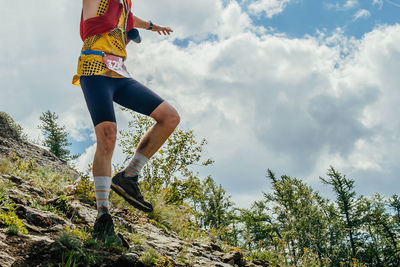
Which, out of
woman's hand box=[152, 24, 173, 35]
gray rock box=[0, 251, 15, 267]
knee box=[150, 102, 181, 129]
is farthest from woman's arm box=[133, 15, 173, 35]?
gray rock box=[0, 251, 15, 267]

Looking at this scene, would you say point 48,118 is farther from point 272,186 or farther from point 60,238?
point 60,238

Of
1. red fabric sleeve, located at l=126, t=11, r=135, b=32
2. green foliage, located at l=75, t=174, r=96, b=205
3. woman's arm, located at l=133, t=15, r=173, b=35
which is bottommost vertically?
green foliage, located at l=75, t=174, r=96, b=205

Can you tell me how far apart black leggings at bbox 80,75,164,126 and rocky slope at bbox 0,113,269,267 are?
3.31 ft

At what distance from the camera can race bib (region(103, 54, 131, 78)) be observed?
2.87 metres

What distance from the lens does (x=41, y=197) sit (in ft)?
13.2

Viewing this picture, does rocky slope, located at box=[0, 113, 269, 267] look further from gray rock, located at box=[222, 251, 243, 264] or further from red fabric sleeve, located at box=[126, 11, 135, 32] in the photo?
red fabric sleeve, located at box=[126, 11, 135, 32]

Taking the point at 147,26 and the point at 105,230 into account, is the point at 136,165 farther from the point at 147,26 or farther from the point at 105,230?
the point at 147,26

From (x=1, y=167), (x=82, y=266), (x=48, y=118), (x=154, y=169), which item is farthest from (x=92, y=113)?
(x=48, y=118)

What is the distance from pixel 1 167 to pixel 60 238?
10.1 feet

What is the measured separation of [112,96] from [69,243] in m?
1.26

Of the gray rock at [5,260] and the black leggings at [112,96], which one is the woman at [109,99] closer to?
the black leggings at [112,96]

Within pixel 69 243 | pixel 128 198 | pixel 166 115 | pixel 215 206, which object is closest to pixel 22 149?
pixel 128 198

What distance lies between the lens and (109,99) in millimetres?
2785

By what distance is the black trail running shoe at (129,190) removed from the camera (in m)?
2.86
